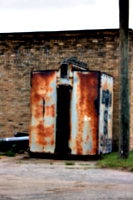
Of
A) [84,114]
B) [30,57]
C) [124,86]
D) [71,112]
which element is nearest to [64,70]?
[71,112]

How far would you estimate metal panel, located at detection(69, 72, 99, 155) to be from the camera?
36.1 ft

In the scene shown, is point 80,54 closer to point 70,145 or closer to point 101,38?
point 101,38

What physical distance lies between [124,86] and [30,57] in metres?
5.36

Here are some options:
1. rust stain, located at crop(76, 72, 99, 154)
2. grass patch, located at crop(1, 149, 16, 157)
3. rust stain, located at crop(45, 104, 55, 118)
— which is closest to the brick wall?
grass patch, located at crop(1, 149, 16, 157)

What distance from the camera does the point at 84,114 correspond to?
11070 millimetres

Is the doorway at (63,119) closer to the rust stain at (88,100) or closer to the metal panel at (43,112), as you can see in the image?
the metal panel at (43,112)

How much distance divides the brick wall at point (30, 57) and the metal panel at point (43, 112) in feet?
9.67

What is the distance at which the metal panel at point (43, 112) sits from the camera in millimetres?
11172

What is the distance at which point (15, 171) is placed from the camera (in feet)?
27.1

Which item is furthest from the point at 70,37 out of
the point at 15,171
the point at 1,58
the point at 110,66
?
the point at 15,171

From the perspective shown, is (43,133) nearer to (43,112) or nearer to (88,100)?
(43,112)

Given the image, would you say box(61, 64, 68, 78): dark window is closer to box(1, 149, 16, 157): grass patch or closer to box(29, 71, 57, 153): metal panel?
box(29, 71, 57, 153): metal panel

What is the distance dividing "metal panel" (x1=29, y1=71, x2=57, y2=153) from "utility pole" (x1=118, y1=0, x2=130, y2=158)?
2022 millimetres

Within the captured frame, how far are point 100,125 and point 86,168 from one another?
2457 millimetres
